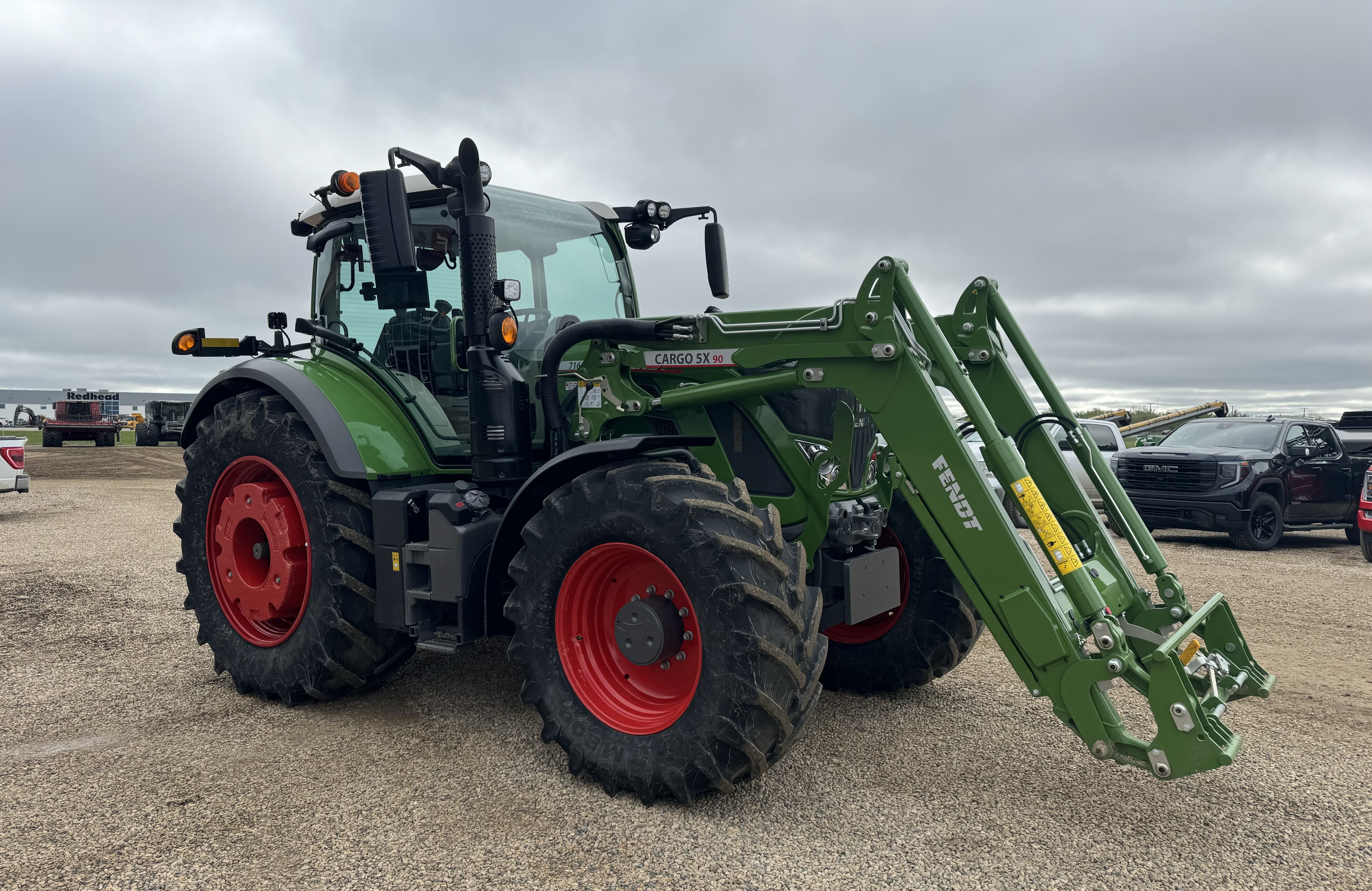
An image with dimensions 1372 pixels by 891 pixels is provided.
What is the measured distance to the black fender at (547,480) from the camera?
357 centimetres

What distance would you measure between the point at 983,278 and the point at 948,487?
4.12ft

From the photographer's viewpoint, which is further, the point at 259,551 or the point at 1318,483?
the point at 1318,483

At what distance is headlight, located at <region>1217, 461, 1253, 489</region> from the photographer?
11.6m

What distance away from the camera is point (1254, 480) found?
11.5m

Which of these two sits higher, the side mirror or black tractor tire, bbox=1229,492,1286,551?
the side mirror

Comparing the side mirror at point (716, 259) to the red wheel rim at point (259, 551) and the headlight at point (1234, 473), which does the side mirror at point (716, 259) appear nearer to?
the red wheel rim at point (259, 551)

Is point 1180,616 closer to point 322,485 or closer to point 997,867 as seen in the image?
point 997,867

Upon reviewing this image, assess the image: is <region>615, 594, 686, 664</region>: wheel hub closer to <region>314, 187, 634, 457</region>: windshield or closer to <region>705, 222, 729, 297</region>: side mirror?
<region>314, 187, 634, 457</region>: windshield

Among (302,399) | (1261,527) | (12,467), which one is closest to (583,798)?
(302,399)

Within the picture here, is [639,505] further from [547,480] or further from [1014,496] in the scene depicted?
[1014,496]

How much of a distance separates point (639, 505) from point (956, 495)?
1.17m

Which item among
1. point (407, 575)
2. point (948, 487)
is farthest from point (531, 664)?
point (948, 487)

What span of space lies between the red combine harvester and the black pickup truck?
3605 cm

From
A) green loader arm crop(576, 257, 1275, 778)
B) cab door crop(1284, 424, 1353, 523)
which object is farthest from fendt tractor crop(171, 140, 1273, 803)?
cab door crop(1284, 424, 1353, 523)
